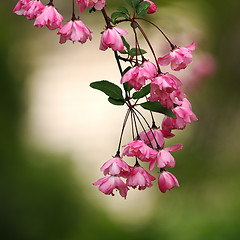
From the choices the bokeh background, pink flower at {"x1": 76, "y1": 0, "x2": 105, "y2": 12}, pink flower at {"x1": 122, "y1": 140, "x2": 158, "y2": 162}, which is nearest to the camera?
pink flower at {"x1": 76, "y1": 0, "x2": 105, "y2": 12}

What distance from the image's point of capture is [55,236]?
15.6 ft

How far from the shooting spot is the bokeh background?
4.01 m

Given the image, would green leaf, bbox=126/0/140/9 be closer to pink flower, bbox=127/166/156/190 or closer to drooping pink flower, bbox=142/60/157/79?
drooping pink flower, bbox=142/60/157/79

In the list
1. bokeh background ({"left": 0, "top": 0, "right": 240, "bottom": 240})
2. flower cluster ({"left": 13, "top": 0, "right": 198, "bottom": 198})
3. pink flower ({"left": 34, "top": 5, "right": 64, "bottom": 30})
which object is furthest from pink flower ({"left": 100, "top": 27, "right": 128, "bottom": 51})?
bokeh background ({"left": 0, "top": 0, "right": 240, "bottom": 240})

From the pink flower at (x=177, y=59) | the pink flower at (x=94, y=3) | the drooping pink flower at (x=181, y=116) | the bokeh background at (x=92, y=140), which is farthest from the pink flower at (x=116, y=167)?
the bokeh background at (x=92, y=140)

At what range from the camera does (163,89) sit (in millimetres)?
914

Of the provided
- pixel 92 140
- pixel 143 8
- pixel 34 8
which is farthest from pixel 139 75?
pixel 92 140

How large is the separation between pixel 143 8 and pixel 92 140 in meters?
5.13

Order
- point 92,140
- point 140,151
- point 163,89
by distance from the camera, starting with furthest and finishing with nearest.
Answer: point 92,140 < point 140,151 < point 163,89

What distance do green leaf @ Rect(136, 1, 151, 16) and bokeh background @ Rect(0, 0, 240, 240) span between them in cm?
215

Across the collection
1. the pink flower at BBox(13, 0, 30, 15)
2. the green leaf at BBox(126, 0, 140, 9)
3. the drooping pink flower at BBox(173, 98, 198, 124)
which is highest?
the green leaf at BBox(126, 0, 140, 9)

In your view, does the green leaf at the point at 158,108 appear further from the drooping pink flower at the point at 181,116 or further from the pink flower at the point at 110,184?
the pink flower at the point at 110,184

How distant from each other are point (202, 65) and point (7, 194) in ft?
7.75

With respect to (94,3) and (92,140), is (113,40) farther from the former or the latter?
(92,140)
